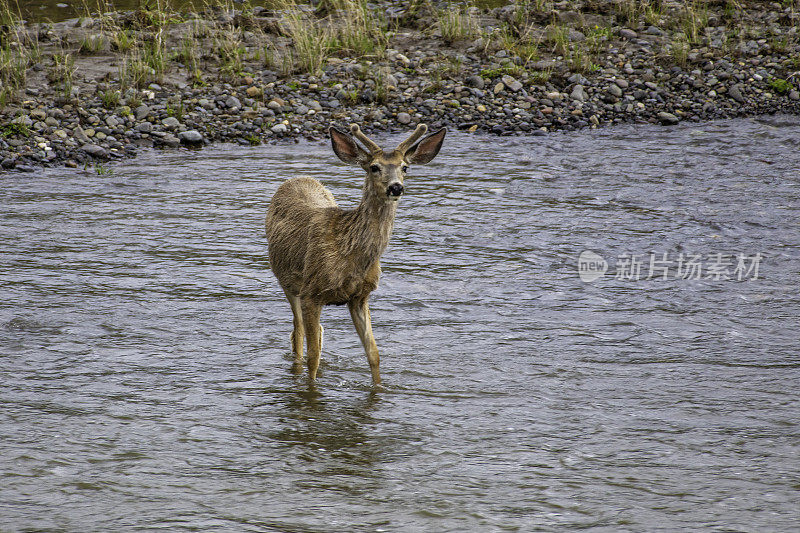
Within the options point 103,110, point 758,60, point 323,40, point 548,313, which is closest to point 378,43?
point 323,40

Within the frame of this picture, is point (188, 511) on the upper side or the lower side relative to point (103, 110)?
lower

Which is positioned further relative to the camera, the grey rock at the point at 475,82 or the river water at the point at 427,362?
the grey rock at the point at 475,82

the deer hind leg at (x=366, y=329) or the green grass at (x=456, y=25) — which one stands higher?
the green grass at (x=456, y=25)

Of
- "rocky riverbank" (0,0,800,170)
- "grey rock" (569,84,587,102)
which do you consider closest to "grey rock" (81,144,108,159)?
"rocky riverbank" (0,0,800,170)

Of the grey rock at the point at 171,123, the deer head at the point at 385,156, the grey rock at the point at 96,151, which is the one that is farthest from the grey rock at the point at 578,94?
the deer head at the point at 385,156

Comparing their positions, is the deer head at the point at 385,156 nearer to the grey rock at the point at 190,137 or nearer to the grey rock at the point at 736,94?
the grey rock at the point at 190,137

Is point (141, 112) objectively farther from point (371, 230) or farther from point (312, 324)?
point (371, 230)

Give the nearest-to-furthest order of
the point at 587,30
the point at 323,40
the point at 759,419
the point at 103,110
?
the point at 759,419, the point at 103,110, the point at 323,40, the point at 587,30

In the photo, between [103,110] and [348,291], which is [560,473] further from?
[103,110]

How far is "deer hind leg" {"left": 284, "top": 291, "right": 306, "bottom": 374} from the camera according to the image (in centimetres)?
802

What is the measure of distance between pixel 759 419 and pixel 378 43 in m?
13.0

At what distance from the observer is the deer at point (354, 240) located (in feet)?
23.2

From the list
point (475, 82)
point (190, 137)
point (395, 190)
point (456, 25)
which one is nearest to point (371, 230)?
point (395, 190)

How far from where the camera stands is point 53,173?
13.6 metres
